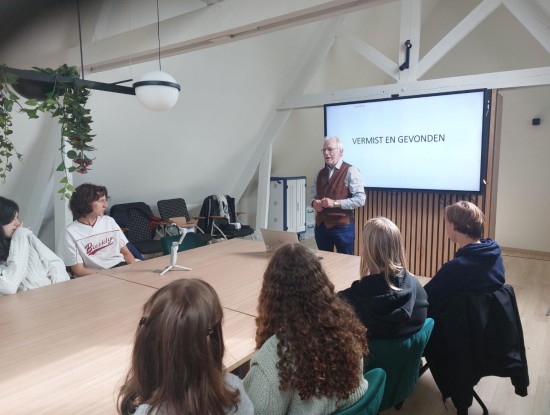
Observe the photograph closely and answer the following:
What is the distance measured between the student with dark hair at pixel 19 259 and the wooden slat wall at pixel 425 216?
349 centimetres

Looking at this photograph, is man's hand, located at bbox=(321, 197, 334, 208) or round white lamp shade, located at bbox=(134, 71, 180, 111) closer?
round white lamp shade, located at bbox=(134, 71, 180, 111)

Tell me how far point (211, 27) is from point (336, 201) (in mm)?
1676

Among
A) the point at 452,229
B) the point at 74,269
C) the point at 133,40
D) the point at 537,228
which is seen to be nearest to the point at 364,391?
the point at 452,229

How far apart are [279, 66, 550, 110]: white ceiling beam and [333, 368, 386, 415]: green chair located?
12.3ft

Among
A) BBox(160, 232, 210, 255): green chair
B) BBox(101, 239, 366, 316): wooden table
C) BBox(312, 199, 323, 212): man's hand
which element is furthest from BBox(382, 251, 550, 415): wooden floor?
BBox(160, 232, 210, 255): green chair

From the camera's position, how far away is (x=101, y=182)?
4516mm

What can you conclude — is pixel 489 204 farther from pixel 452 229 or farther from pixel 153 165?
A: pixel 153 165

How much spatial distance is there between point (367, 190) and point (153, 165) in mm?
2573

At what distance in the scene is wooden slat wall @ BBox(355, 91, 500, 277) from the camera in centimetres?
418

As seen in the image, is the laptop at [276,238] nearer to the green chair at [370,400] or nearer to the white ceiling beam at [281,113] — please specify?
the green chair at [370,400]

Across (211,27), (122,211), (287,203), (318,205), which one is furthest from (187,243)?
(287,203)

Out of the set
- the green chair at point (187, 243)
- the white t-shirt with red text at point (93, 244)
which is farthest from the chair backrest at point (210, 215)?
the white t-shirt with red text at point (93, 244)

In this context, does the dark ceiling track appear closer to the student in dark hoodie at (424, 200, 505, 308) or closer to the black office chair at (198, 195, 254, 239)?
the student in dark hoodie at (424, 200, 505, 308)

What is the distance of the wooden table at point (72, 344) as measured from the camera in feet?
3.86
